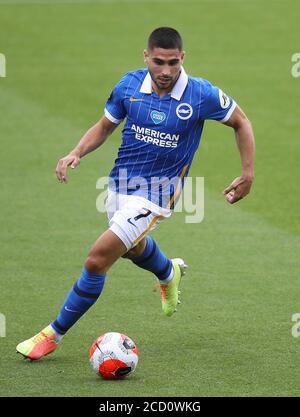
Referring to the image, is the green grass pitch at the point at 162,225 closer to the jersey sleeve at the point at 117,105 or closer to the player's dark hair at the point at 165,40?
the jersey sleeve at the point at 117,105

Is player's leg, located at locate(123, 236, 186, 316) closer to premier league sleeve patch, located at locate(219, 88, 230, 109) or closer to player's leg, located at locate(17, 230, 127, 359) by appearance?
player's leg, located at locate(17, 230, 127, 359)

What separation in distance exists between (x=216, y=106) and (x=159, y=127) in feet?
1.34

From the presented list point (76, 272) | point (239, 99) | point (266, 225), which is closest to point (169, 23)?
point (239, 99)

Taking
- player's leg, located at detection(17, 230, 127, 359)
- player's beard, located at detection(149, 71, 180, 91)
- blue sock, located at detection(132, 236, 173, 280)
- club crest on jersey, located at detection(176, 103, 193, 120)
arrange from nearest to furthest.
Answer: player's leg, located at detection(17, 230, 127, 359), player's beard, located at detection(149, 71, 180, 91), club crest on jersey, located at detection(176, 103, 193, 120), blue sock, located at detection(132, 236, 173, 280)

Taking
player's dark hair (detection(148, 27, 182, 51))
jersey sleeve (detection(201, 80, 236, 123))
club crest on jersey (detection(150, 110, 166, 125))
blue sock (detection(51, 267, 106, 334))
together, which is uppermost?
player's dark hair (detection(148, 27, 182, 51))

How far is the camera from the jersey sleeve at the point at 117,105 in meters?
7.61

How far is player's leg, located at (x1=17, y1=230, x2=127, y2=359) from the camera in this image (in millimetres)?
7180

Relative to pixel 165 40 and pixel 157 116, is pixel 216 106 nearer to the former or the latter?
pixel 157 116

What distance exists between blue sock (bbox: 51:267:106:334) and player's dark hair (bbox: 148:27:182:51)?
1542mm

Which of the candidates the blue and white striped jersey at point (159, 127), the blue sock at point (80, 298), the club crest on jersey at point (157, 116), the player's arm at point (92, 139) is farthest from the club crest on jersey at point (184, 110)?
the blue sock at point (80, 298)

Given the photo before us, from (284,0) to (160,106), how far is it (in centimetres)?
1559

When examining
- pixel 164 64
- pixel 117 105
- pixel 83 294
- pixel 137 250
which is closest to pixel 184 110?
pixel 164 64

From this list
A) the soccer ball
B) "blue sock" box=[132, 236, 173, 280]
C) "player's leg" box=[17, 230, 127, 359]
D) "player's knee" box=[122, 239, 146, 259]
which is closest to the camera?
the soccer ball

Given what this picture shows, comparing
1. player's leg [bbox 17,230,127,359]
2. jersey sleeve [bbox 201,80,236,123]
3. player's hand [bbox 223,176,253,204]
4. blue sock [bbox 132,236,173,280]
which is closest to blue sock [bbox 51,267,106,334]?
player's leg [bbox 17,230,127,359]
